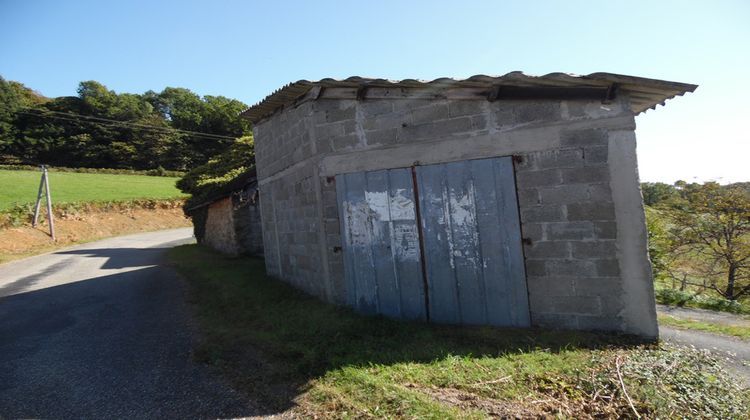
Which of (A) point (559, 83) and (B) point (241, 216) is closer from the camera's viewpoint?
(A) point (559, 83)

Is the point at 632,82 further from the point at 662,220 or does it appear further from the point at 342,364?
the point at 662,220

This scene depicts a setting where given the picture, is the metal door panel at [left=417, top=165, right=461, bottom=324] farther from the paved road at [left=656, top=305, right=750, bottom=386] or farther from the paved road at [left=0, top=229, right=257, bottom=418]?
the paved road at [left=656, top=305, right=750, bottom=386]

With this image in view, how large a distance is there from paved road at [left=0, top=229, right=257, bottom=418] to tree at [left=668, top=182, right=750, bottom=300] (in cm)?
1236

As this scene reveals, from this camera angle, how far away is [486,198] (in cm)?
449

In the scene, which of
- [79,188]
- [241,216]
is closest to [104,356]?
[241,216]

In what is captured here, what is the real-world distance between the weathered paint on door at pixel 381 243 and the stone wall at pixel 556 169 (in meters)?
0.32

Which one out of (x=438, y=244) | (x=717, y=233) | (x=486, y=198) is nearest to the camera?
(x=486, y=198)

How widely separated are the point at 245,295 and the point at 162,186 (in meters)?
33.7

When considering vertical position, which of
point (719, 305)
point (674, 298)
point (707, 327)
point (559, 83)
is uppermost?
point (559, 83)

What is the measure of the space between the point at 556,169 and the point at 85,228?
2814cm

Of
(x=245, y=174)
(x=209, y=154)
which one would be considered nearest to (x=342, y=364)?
(x=245, y=174)

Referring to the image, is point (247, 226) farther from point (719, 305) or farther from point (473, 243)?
point (719, 305)

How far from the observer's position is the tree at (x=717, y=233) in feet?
30.1

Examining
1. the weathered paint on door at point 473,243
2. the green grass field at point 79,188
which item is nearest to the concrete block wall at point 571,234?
the weathered paint on door at point 473,243
